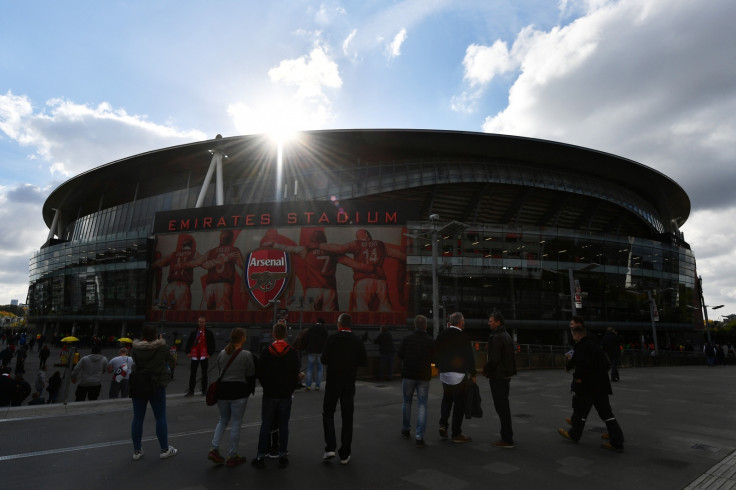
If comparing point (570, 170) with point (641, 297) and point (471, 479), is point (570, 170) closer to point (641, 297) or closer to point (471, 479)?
point (641, 297)

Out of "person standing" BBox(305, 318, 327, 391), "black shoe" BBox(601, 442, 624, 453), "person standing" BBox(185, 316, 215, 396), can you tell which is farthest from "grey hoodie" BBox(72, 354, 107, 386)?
"black shoe" BBox(601, 442, 624, 453)

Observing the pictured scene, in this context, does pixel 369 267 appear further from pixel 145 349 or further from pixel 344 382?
pixel 145 349

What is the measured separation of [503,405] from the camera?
6.07 m

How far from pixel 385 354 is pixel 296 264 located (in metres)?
26.7

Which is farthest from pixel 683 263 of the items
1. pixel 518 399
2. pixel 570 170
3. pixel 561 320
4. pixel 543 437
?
pixel 543 437

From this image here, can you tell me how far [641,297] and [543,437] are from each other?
48973 millimetres

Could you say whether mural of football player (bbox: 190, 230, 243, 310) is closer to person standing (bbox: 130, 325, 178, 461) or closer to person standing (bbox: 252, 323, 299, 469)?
person standing (bbox: 130, 325, 178, 461)

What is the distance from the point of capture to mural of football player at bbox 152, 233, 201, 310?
42.1 m

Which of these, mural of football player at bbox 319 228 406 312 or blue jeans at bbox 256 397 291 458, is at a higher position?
mural of football player at bbox 319 228 406 312

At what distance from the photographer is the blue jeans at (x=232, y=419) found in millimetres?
5078

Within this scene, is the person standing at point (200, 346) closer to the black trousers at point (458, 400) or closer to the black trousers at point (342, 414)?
the black trousers at point (342, 414)

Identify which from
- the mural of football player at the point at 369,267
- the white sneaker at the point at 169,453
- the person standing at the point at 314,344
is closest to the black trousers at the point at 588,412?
the white sneaker at the point at 169,453

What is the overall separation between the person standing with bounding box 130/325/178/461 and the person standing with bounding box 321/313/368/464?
2.24 meters

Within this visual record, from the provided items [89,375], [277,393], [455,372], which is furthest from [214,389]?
[89,375]
